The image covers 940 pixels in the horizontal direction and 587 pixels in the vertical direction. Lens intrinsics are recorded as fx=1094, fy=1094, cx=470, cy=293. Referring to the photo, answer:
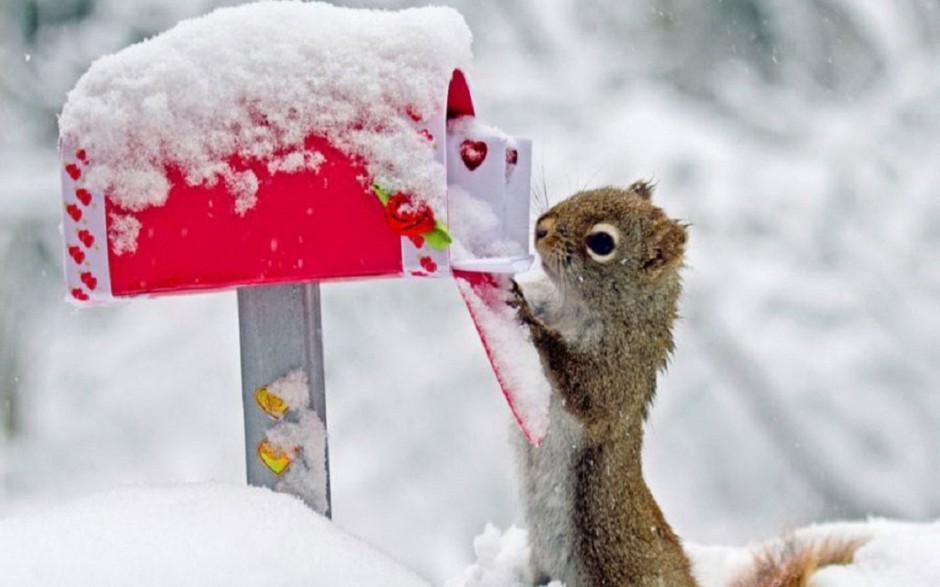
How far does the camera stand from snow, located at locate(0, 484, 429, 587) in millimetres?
824

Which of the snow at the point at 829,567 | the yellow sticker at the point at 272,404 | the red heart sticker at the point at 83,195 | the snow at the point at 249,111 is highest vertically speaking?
the snow at the point at 249,111

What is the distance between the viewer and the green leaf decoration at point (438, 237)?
95 centimetres

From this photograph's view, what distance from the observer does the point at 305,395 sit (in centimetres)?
111

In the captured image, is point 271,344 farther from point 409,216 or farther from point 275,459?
point 409,216

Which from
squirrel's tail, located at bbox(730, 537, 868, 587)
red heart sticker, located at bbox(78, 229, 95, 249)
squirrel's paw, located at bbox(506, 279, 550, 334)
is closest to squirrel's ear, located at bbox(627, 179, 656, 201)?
squirrel's paw, located at bbox(506, 279, 550, 334)

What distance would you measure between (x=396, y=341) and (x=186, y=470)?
617 mm

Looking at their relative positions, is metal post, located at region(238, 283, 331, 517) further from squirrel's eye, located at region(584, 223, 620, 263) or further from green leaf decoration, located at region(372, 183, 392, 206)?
squirrel's eye, located at region(584, 223, 620, 263)

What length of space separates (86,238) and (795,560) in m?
0.93

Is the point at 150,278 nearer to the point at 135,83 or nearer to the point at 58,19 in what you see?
the point at 135,83

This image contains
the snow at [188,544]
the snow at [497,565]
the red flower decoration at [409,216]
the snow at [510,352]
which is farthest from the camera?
the snow at [497,565]

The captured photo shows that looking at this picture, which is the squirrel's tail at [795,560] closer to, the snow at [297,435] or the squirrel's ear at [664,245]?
the squirrel's ear at [664,245]

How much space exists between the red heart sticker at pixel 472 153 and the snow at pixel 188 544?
356 mm

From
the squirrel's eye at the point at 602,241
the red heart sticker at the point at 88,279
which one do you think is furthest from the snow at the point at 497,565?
the red heart sticker at the point at 88,279

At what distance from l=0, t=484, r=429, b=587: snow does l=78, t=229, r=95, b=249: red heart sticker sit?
0.75 ft
